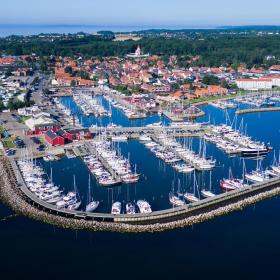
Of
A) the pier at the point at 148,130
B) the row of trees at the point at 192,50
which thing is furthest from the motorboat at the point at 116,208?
the row of trees at the point at 192,50

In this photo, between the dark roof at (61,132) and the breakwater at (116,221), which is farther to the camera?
the dark roof at (61,132)

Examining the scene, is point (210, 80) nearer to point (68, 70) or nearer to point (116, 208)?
point (68, 70)

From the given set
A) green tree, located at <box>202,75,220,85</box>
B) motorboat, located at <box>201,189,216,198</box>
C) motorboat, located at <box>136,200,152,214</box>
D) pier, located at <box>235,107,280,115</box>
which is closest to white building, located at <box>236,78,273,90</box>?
green tree, located at <box>202,75,220,85</box>

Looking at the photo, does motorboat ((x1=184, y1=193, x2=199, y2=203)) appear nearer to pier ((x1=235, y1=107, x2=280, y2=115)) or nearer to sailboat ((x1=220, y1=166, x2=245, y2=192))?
sailboat ((x1=220, y1=166, x2=245, y2=192))

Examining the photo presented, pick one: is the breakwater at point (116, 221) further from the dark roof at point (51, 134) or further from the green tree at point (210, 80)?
the green tree at point (210, 80)

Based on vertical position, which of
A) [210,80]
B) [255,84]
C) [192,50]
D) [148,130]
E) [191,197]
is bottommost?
[191,197]

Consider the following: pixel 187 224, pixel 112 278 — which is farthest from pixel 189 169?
pixel 112 278

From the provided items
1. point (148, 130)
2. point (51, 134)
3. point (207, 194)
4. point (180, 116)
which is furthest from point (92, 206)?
point (180, 116)

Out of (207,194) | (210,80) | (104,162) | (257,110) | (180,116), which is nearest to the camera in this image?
(207,194)

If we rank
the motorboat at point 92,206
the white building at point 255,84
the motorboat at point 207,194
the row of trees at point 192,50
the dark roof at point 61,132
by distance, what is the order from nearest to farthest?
the motorboat at point 92,206, the motorboat at point 207,194, the dark roof at point 61,132, the white building at point 255,84, the row of trees at point 192,50
